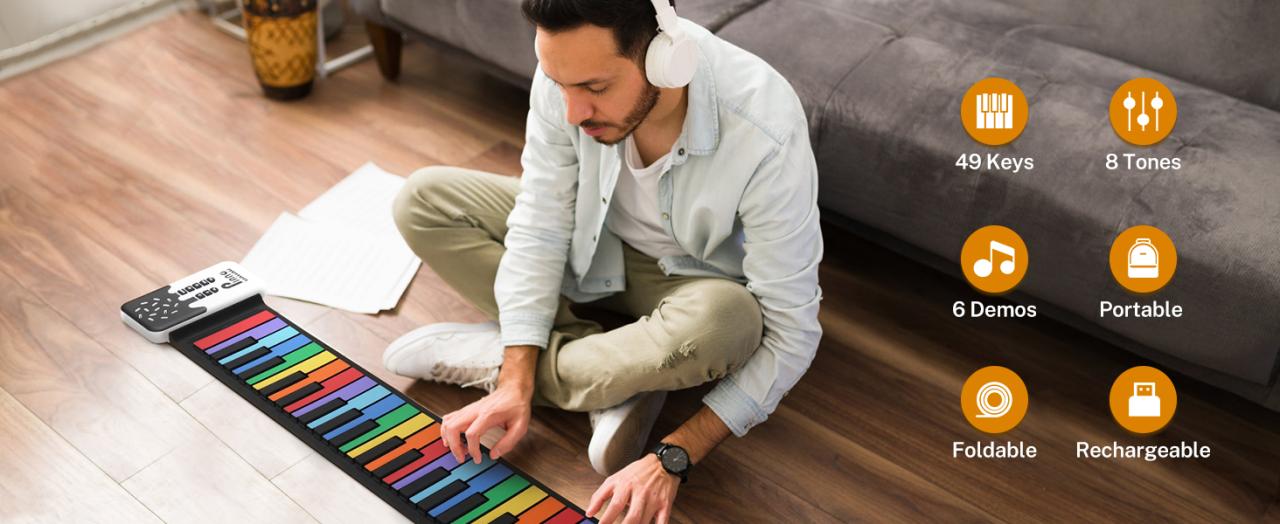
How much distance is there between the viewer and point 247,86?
2523 mm

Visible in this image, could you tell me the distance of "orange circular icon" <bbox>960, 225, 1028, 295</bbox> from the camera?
5.53 ft

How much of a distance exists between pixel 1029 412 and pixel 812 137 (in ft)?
1.76

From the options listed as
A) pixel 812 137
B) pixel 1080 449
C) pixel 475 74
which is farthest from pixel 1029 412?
pixel 475 74

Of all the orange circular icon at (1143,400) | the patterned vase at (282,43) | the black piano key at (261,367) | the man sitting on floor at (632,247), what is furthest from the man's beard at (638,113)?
the patterned vase at (282,43)

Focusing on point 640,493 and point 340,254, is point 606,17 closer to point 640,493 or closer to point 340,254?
point 640,493

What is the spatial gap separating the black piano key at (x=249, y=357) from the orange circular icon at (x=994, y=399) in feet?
3.50

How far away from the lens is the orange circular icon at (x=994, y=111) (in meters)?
1.69

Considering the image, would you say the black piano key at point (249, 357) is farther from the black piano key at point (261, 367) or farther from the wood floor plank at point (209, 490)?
the wood floor plank at point (209, 490)

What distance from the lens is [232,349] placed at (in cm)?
175

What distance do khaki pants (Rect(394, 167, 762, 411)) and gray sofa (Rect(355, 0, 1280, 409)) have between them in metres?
0.40

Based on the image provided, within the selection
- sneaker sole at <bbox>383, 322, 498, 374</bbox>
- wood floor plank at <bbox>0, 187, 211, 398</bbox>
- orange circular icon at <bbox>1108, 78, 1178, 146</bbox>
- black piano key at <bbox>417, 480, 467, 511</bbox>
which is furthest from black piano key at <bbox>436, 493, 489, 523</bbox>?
orange circular icon at <bbox>1108, 78, 1178, 146</bbox>

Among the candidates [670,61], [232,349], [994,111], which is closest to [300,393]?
[232,349]

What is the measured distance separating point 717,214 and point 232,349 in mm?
807

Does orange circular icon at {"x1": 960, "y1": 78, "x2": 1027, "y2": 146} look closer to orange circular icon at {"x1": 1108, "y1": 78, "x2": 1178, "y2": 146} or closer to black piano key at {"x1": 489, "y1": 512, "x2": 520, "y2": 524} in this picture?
orange circular icon at {"x1": 1108, "y1": 78, "x2": 1178, "y2": 146}
